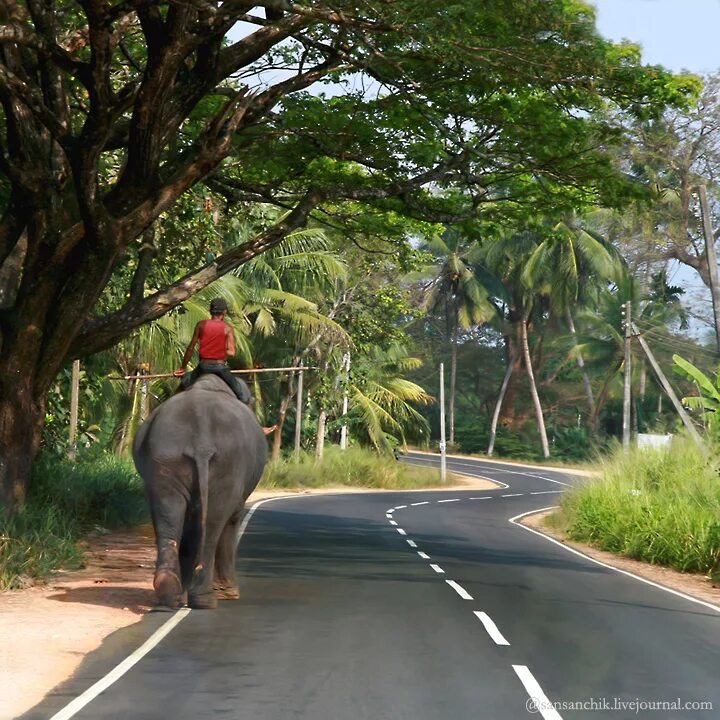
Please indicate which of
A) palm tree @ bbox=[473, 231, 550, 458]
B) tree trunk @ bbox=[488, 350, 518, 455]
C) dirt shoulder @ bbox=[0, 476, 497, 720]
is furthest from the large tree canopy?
tree trunk @ bbox=[488, 350, 518, 455]

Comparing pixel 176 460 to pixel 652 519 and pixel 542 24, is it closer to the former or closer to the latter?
pixel 542 24

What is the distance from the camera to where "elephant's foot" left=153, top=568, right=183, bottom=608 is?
38.8 feet

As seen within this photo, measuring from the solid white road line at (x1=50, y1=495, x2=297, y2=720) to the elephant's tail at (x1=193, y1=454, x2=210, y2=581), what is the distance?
0.44 metres

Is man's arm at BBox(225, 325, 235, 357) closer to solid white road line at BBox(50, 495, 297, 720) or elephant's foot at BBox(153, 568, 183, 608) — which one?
elephant's foot at BBox(153, 568, 183, 608)

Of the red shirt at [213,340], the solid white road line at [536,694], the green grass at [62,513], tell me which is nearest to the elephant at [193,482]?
the red shirt at [213,340]

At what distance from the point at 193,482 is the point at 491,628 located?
3175 millimetres

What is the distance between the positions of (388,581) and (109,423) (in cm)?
2302

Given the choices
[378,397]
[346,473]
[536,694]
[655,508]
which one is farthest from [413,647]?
[378,397]

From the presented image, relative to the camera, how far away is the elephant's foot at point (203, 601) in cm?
1236

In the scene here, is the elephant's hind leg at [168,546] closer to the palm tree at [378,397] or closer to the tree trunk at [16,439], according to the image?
the tree trunk at [16,439]

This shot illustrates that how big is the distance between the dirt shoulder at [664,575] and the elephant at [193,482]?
7.04 meters

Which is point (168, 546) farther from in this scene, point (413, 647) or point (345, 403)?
point (345, 403)

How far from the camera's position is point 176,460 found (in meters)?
12.3

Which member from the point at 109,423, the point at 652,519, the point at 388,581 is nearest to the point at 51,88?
the point at 388,581
